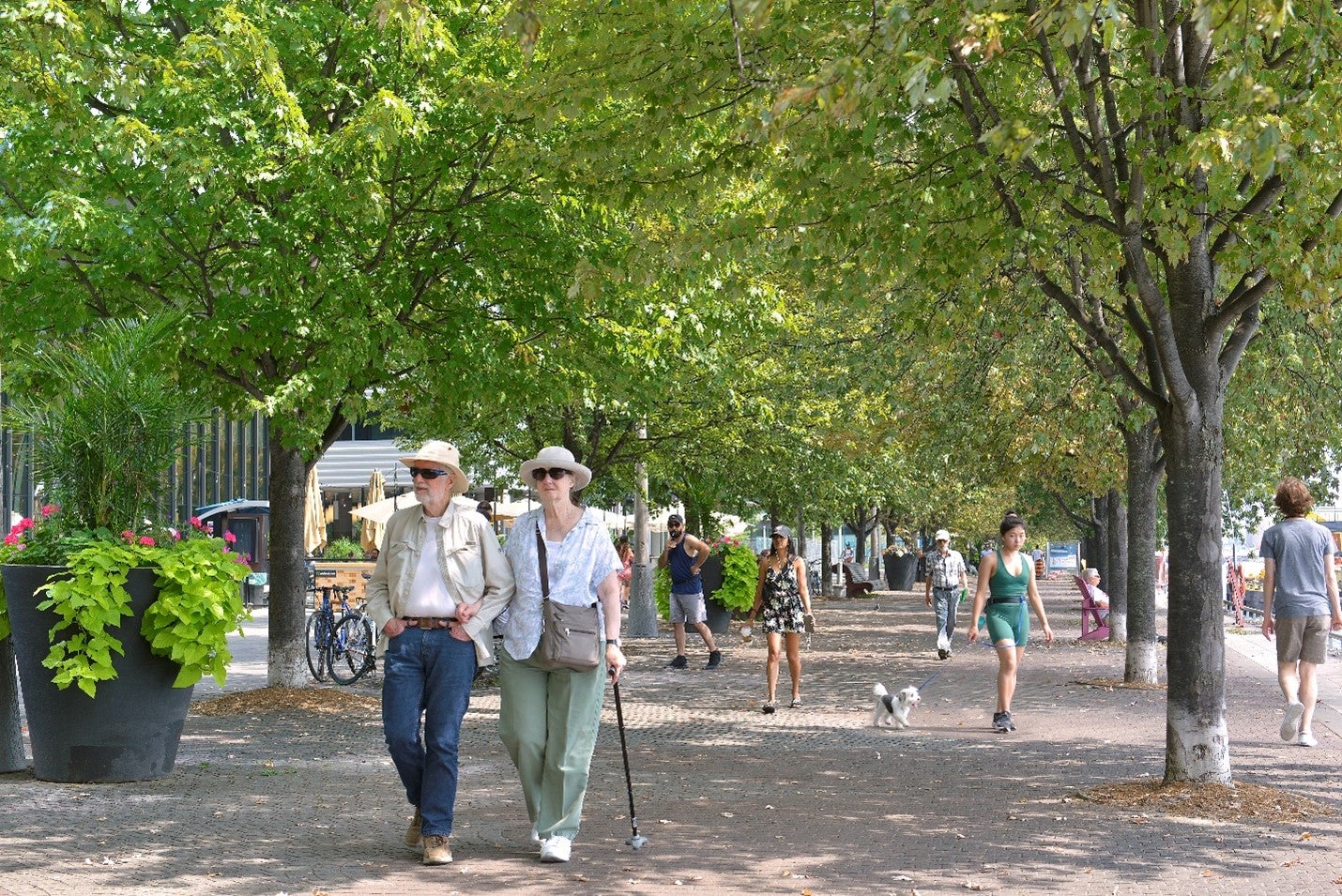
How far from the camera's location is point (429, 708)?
6875 mm

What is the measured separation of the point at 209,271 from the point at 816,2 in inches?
228

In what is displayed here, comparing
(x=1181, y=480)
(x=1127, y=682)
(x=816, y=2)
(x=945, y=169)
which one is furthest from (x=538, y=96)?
(x=1127, y=682)

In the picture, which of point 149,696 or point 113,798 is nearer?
point 113,798

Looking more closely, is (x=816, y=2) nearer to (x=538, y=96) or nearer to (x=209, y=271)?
(x=538, y=96)

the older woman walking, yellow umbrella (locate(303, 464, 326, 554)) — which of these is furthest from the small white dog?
yellow umbrella (locate(303, 464, 326, 554))

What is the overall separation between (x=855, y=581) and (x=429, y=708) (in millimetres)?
44012

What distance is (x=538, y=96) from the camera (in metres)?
10.4

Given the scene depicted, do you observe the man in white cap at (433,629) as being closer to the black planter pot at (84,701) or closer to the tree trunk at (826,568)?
the black planter pot at (84,701)

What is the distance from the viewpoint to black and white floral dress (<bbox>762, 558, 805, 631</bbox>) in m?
14.0

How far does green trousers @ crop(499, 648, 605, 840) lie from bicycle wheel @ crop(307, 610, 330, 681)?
31.4 feet

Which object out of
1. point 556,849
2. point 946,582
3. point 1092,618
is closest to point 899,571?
point 1092,618

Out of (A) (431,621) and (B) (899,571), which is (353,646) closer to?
(A) (431,621)

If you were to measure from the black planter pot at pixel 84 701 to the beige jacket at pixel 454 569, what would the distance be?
8.20ft

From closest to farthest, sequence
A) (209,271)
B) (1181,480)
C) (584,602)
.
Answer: (584,602), (1181,480), (209,271)
